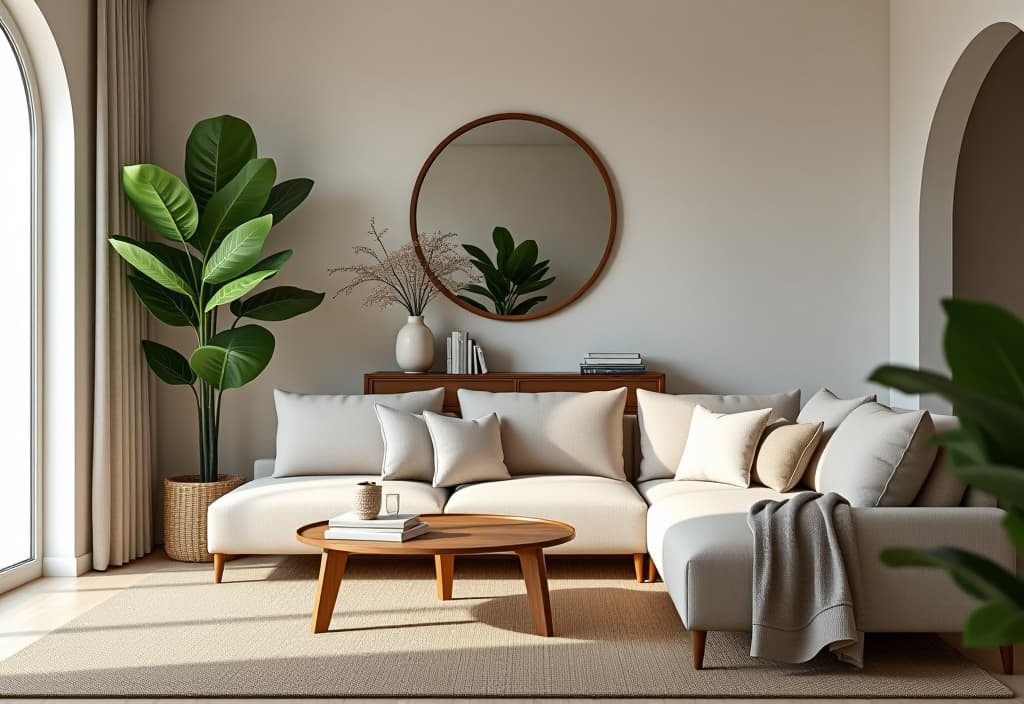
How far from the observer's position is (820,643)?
3066 millimetres

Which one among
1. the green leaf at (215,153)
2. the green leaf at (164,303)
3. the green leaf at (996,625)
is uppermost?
the green leaf at (215,153)

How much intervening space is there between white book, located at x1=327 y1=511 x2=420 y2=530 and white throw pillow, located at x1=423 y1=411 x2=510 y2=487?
0.94 metres

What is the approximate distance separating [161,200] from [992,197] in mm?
4311

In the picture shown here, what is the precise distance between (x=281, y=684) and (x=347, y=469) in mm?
1868

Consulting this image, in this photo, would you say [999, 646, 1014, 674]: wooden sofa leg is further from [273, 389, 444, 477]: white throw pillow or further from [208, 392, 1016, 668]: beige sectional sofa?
[273, 389, 444, 477]: white throw pillow

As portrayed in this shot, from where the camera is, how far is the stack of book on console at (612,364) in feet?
17.3

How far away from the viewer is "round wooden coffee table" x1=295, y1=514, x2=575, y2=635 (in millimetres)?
3438

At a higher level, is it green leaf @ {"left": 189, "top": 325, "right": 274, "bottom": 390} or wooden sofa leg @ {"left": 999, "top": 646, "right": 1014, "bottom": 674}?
green leaf @ {"left": 189, "top": 325, "right": 274, "bottom": 390}

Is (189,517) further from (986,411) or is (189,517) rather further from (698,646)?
(986,411)

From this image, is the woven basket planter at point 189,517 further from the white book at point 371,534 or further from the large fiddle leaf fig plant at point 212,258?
the white book at point 371,534

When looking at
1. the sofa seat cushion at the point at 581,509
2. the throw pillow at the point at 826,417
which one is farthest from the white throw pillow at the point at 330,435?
the throw pillow at the point at 826,417

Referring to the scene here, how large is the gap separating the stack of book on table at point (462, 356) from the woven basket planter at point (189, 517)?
4.29ft

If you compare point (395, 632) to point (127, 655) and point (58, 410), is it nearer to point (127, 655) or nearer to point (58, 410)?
point (127, 655)

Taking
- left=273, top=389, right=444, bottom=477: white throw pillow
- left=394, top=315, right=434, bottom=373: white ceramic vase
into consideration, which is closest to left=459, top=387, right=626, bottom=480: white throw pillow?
left=273, top=389, right=444, bottom=477: white throw pillow
